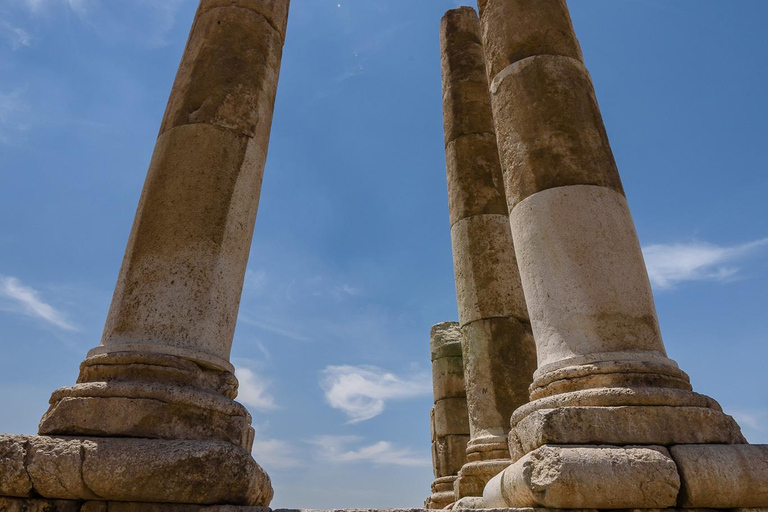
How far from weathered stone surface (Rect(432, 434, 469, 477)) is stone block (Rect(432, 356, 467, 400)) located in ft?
3.93

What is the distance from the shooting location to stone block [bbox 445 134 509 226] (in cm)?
1063

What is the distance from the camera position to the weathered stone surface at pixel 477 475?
26.7 feet

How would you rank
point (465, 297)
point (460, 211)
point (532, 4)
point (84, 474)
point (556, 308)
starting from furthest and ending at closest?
point (460, 211)
point (465, 297)
point (532, 4)
point (556, 308)
point (84, 474)

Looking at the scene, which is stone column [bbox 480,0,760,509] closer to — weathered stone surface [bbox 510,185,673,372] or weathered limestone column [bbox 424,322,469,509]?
weathered stone surface [bbox 510,185,673,372]

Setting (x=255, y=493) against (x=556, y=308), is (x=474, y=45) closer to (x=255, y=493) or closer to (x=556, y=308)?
(x=556, y=308)

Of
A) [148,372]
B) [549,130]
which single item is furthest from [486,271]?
[148,372]

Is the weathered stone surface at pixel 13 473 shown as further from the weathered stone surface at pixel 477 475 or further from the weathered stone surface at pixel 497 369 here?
the weathered stone surface at pixel 497 369

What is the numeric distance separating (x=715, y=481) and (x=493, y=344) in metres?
5.03

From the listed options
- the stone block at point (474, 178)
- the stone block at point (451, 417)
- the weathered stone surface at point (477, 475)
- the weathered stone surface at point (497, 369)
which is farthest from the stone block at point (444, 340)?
the weathered stone surface at point (477, 475)

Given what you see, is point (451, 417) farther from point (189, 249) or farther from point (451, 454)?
point (189, 249)

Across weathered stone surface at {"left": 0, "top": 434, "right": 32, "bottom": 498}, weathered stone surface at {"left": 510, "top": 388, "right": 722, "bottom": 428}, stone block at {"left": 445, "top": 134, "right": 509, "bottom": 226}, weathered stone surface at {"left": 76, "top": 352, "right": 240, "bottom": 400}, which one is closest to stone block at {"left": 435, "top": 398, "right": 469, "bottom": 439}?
stone block at {"left": 445, "top": 134, "right": 509, "bottom": 226}

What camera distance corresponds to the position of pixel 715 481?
4.32 metres

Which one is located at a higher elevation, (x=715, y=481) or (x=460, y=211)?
(x=460, y=211)

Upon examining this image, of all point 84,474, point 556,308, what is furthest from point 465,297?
point 84,474
